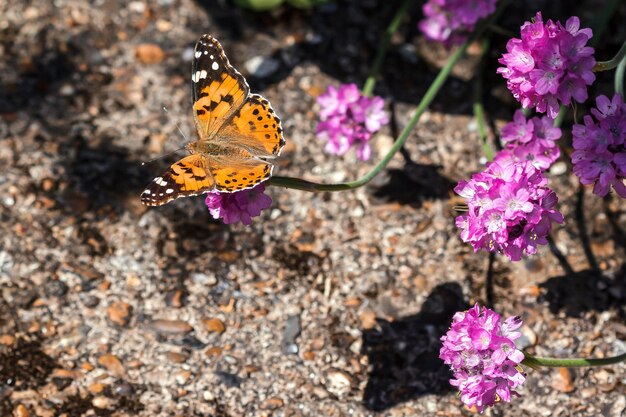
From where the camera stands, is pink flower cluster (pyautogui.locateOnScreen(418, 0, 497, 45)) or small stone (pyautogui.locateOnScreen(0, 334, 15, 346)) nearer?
small stone (pyautogui.locateOnScreen(0, 334, 15, 346))

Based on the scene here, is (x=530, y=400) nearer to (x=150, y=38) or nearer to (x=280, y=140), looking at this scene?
(x=280, y=140)

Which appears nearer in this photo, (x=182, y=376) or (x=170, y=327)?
(x=182, y=376)

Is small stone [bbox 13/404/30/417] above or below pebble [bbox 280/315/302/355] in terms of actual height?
below

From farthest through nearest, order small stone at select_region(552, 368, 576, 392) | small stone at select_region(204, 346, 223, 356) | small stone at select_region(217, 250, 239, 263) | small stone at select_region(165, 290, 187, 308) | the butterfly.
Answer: small stone at select_region(217, 250, 239, 263) < small stone at select_region(165, 290, 187, 308) < small stone at select_region(204, 346, 223, 356) < small stone at select_region(552, 368, 576, 392) < the butterfly

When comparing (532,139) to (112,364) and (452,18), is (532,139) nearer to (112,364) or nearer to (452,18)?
(452,18)

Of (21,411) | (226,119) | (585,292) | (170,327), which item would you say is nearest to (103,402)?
(21,411)

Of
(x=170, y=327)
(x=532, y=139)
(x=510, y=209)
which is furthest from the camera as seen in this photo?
(x=170, y=327)

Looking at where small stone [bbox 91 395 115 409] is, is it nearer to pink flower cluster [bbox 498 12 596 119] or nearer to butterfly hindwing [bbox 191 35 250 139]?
butterfly hindwing [bbox 191 35 250 139]

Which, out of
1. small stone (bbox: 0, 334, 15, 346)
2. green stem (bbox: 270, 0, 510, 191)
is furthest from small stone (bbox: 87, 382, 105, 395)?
green stem (bbox: 270, 0, 510, 191)
